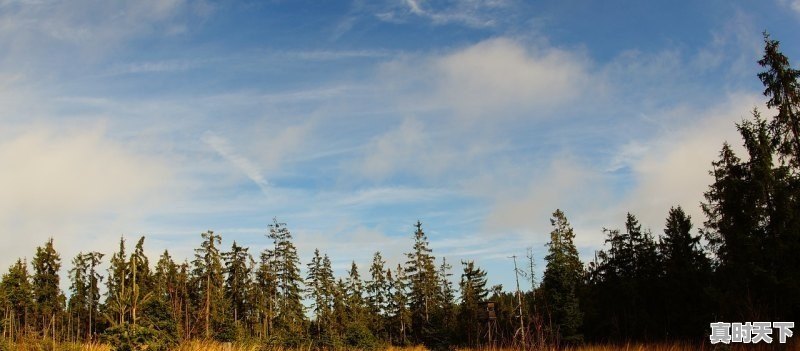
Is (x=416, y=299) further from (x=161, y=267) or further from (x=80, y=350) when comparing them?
(x=80, y=350)

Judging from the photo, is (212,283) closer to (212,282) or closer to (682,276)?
(212,282)

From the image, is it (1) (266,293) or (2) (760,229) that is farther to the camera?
(1) (266,293)

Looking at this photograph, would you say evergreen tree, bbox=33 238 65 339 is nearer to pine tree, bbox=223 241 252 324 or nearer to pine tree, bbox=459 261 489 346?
pine tree, bbox=223 241 252 324

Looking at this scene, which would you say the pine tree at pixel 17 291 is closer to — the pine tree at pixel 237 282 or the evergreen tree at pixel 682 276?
the pine tree at pixel 237 282

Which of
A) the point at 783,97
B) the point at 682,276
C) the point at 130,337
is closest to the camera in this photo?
the point at 130,337

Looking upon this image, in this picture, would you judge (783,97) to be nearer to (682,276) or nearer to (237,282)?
(682,276)

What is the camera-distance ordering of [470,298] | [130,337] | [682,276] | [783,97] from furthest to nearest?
[470,298] → [682,276] → [783,97] → [130,337]

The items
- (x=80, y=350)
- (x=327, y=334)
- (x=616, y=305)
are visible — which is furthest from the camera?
(x=616, y=305)

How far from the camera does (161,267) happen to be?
64.6 metres

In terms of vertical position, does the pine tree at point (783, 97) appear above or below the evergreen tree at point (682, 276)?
above

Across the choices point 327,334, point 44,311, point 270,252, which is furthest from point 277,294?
point 327,334

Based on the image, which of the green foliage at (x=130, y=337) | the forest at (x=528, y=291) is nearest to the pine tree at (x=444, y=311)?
the forest at (x=528, y=291)

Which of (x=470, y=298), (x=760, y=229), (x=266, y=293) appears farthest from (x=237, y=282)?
(x=760, y=229)

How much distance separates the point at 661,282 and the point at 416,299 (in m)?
29.1
